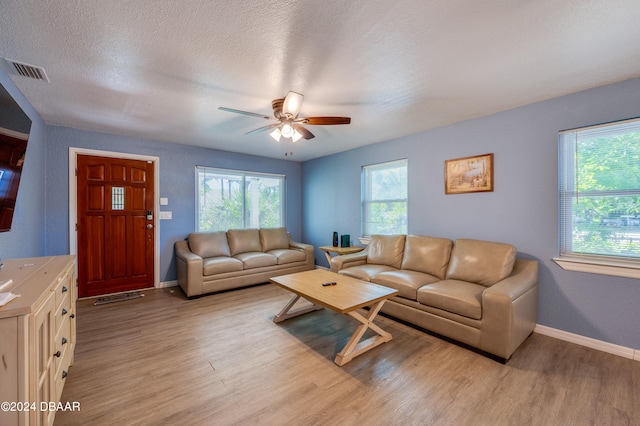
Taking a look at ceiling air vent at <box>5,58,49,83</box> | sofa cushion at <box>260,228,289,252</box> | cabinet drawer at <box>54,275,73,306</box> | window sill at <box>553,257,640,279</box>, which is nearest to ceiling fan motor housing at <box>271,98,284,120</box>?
ceiling air vent at <box>5,58,49,83</box>

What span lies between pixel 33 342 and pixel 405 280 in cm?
280

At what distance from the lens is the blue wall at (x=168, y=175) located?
3.49 m

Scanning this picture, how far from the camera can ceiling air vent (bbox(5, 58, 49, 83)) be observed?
1.98 m

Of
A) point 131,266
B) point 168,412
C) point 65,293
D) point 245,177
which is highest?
point 245,177

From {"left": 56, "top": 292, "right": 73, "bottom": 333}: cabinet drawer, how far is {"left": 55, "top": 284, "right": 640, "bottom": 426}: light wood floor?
0.51 metres

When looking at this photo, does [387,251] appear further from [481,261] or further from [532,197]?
[532,197]

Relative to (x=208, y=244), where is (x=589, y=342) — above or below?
below

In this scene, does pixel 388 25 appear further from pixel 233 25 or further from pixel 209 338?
pixel 209 338

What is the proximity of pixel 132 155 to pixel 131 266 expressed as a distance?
67.9 inches

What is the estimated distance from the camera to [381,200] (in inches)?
171

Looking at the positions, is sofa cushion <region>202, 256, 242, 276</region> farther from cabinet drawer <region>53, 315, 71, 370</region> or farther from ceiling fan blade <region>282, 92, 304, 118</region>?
ceiling fan blade <region>282, 92, 304, 118</region>

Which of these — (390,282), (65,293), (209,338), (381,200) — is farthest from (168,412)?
(381,200)

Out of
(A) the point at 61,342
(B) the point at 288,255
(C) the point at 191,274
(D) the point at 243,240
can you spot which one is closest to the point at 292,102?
(A) the point at 61,342

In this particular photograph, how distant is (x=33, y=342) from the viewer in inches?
43.6
